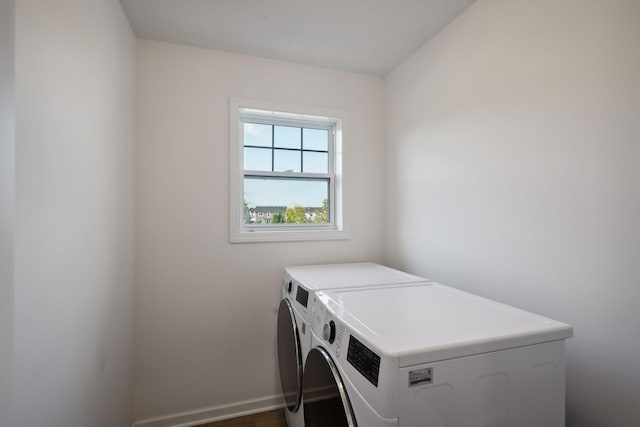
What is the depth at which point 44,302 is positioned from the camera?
32.5 inches

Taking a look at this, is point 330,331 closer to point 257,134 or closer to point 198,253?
point 198,253

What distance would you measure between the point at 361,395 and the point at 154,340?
1541mm

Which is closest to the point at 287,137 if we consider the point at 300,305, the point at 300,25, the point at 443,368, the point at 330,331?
the point at 300,25

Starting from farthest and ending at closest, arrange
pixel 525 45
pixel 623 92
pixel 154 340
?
pixel 154 340 → pixel 525 45 → pixel 623 92

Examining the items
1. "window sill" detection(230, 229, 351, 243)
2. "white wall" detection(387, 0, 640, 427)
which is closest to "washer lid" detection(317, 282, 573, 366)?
"white wall" detection(387, 0, 640, 427)

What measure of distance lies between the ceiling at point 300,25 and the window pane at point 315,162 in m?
0.66

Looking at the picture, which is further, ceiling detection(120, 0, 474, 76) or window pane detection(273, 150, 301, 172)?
window pane detection(273, 150, 301, 172)

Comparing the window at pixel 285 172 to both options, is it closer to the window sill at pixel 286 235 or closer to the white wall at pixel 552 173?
the window sill at pixel 286 235

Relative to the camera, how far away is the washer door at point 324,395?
2.72ft

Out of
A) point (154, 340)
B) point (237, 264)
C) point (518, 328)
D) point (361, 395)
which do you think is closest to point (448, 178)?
point (518, 328)

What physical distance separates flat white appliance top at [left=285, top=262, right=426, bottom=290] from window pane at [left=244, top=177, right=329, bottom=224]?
41 centimetres

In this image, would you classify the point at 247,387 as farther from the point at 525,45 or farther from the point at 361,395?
the point at 525,45

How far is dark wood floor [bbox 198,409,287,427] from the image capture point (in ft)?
5.92

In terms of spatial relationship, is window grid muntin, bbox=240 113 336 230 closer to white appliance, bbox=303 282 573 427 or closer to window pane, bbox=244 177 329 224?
window pane, bbox=244 177 329 224
